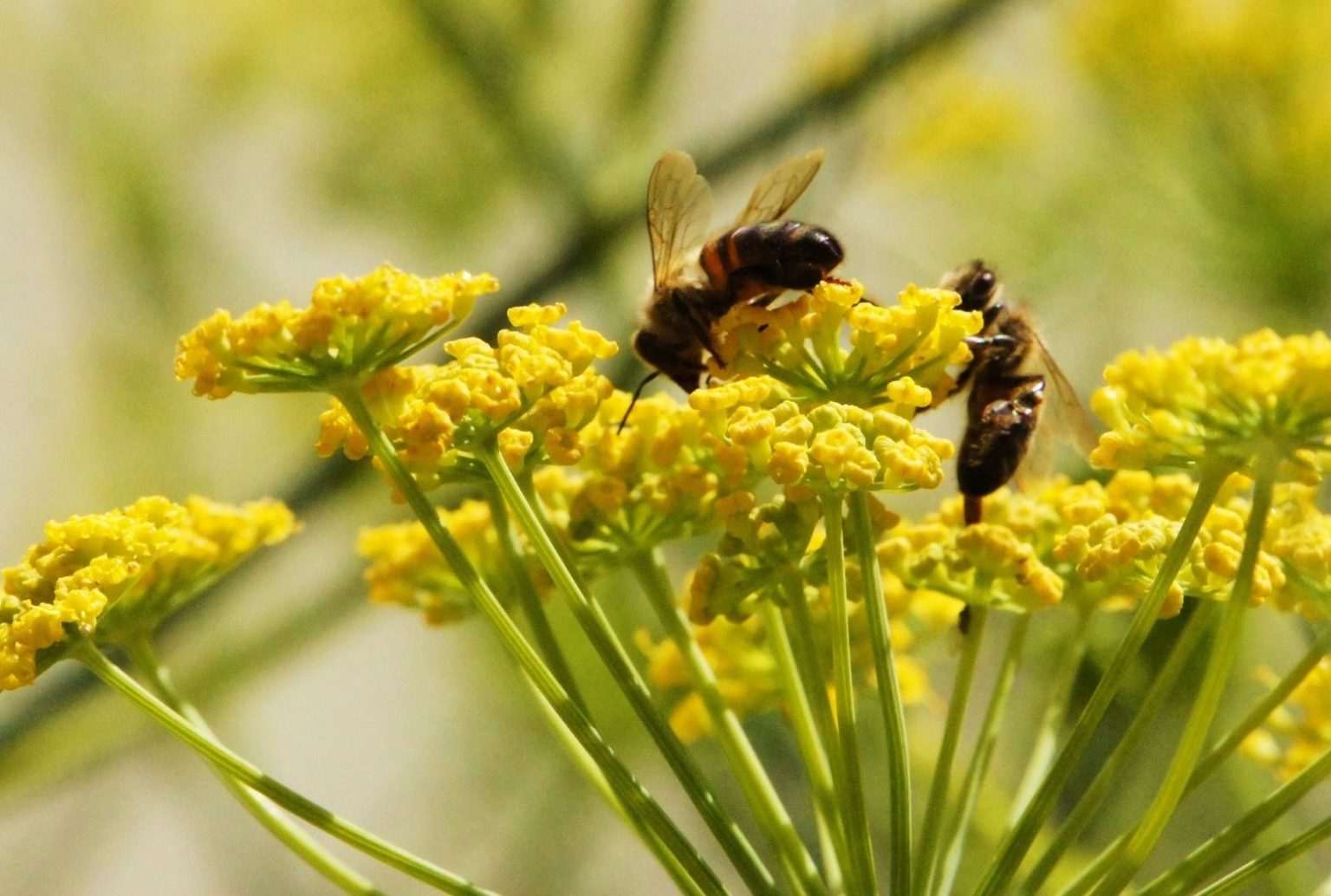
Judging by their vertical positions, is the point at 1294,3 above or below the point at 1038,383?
above

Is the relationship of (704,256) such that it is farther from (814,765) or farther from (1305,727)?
(1305,727)

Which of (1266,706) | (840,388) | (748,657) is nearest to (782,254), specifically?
(840,388)

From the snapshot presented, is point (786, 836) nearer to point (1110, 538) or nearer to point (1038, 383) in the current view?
point (1110, 538)

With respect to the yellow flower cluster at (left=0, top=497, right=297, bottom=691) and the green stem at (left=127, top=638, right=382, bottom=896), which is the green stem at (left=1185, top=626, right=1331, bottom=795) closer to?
the green stem at (left=127, top=638, right=382, bottom=896)

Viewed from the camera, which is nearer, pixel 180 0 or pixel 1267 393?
pixel 1267 393

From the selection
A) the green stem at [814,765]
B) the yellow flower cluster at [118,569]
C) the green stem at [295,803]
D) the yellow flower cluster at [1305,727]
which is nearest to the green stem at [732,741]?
the green stem at [814,765]

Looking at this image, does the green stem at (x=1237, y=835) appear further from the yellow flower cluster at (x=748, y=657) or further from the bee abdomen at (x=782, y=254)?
the bee abdomen at (x=782, y=254)

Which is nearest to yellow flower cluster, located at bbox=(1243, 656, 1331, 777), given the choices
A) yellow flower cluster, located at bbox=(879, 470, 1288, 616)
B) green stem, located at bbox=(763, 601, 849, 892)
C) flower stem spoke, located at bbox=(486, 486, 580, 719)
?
yellow flower cluster, located at bbox=(879, 470, 1288, 616)

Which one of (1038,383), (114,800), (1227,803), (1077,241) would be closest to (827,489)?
(1038,383)
